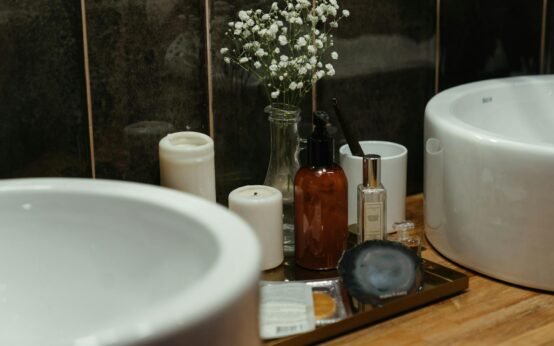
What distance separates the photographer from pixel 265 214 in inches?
45.4

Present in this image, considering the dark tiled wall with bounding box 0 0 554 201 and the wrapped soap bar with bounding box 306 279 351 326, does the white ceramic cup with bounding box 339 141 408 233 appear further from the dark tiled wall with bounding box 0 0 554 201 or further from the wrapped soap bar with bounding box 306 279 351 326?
the wrapped soap bar with bounding box 306 279 351 326

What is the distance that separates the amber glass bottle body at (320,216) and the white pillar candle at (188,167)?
120mm

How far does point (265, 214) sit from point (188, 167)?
0.12 meters

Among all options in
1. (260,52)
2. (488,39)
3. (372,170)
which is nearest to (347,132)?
(372,170)

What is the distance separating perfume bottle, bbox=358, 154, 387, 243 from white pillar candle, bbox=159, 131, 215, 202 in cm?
21

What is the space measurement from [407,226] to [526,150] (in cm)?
21

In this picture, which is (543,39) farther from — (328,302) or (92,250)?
(92,250)

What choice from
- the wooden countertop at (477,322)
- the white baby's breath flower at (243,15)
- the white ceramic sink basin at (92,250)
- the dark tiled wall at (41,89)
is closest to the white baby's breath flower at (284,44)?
the white baby's breath flower at (243,15)

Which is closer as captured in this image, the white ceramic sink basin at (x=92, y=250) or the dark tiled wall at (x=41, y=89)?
the white ceramic sink basin at (x=92, y=250)

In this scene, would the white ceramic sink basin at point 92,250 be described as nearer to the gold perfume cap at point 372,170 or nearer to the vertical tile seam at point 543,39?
the gold perfume cap at point 372,170

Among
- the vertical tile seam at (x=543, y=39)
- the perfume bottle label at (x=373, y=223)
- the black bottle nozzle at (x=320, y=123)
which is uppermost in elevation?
the vertical tile seam at (x=543, y=39)

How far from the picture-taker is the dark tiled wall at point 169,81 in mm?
1117

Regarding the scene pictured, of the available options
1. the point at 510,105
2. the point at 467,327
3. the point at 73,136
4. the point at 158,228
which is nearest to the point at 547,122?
the point at 510,105

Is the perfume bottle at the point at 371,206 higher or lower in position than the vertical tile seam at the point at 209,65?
lower
